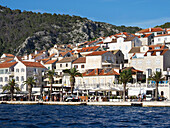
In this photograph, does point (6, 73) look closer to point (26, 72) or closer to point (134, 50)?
point (26, 72)

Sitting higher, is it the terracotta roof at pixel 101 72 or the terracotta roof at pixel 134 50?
the terracotta roof at pixel 134 50

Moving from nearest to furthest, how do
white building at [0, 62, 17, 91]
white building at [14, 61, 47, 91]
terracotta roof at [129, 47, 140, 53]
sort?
white building at [14, 61, 47, 91] → white building at [0, 62, 17, 91] → terracotta roof at [129, 47, 140, 53]

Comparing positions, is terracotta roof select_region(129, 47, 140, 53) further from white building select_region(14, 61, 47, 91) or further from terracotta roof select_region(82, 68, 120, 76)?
white building select_region(14, 61, 47, 91)

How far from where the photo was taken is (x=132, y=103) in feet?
218

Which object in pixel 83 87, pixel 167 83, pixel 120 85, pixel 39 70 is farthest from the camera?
pixel 39 70

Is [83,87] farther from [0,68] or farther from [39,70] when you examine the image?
[0,68]

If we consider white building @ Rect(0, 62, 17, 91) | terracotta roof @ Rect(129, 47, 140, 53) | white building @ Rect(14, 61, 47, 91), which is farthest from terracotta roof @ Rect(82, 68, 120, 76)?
white building @ Rect(0, 62, 17, 91)

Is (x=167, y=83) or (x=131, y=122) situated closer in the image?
(x=131, y=122)

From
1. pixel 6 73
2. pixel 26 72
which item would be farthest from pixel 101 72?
pixel 6 73

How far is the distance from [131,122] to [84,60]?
69980mm

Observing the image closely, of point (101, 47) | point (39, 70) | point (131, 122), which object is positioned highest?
point (101, 47)

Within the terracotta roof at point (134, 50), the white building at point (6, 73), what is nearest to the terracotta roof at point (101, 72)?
the terracotta roof at point (134, 50)

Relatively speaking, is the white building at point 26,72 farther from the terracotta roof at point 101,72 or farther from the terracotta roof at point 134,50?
the terracotta roof at point 134,50

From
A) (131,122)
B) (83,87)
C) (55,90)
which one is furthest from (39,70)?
(131,122)
